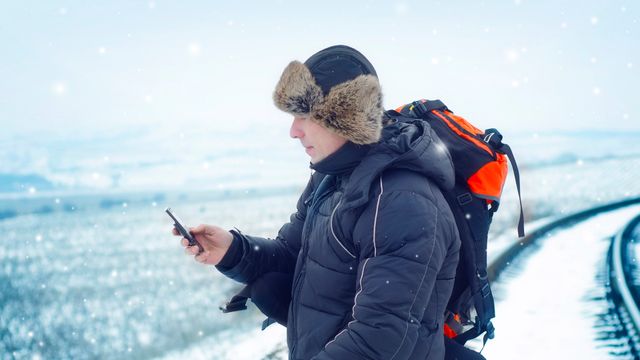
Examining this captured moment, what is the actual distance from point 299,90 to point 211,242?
37.5 inches

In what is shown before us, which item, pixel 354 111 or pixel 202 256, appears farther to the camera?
pixel 202 256

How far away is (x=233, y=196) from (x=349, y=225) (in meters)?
27.5

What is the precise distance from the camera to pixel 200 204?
26047mm

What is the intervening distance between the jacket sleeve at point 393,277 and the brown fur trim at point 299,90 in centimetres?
54

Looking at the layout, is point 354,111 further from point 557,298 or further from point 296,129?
point 557,298

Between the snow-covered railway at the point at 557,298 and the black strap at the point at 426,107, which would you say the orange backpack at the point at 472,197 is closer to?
the black strap at the point at 426,107

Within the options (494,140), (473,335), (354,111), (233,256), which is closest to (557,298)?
(473,335)

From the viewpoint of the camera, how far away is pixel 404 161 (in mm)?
2074

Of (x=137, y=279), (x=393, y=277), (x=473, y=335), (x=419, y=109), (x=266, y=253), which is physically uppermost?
(x=419, y=109)

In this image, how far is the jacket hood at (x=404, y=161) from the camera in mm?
2059

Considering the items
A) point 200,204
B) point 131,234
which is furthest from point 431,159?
point 200,204

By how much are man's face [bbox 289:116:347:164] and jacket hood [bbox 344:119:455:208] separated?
18cm

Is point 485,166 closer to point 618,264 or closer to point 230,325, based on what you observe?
point 618,264

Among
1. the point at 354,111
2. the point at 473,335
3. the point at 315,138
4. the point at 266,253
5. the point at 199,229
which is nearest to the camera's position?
the point at 354,111
